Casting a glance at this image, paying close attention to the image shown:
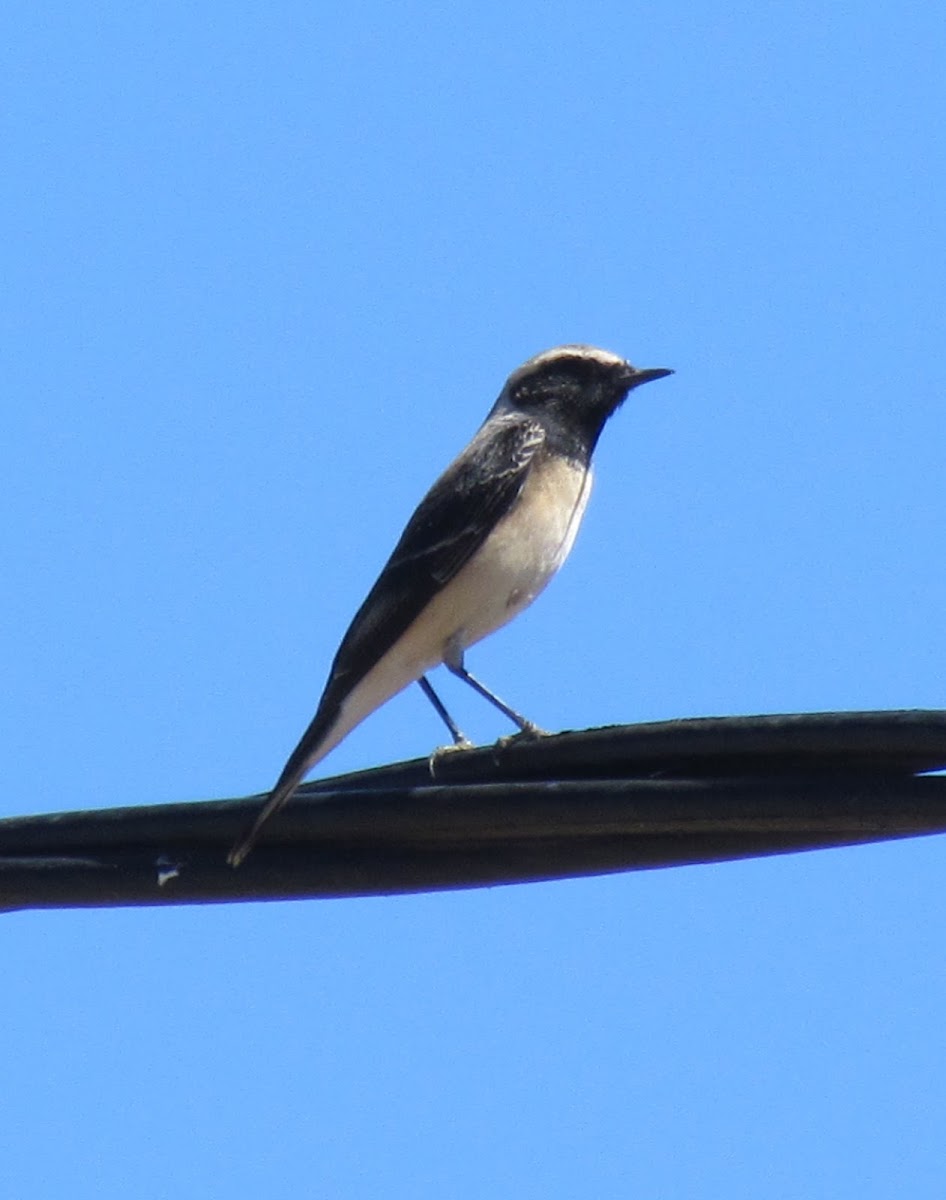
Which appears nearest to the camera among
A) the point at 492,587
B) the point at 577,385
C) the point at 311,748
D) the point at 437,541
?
the point at 311,748

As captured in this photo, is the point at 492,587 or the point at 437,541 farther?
the point at 437,541

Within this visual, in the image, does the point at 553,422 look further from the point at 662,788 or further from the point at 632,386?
the point at 662,788

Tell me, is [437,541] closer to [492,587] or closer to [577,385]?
[492,587]

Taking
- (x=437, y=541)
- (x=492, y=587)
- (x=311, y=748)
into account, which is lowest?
(x=311, y=748)

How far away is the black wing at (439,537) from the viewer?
30.6 ft

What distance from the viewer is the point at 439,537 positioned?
9.91 m

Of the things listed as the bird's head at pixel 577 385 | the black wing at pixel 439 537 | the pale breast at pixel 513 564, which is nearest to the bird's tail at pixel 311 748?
the black wing at pixel 439 537

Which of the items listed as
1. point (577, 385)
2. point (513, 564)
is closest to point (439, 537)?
point (513, 564)

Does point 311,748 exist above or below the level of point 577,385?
below

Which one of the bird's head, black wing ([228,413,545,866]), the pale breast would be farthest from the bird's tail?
the bird's head

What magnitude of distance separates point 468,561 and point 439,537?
0.71ft

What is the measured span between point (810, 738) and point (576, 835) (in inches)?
29.7

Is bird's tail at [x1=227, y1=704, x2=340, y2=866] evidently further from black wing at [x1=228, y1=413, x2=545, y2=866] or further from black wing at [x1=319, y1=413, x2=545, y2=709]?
black wing at [x1=319, y1=413, x2=545, y2=709]

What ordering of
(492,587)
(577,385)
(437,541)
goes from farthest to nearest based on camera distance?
(577,385) < (437,541) < (492,587)
